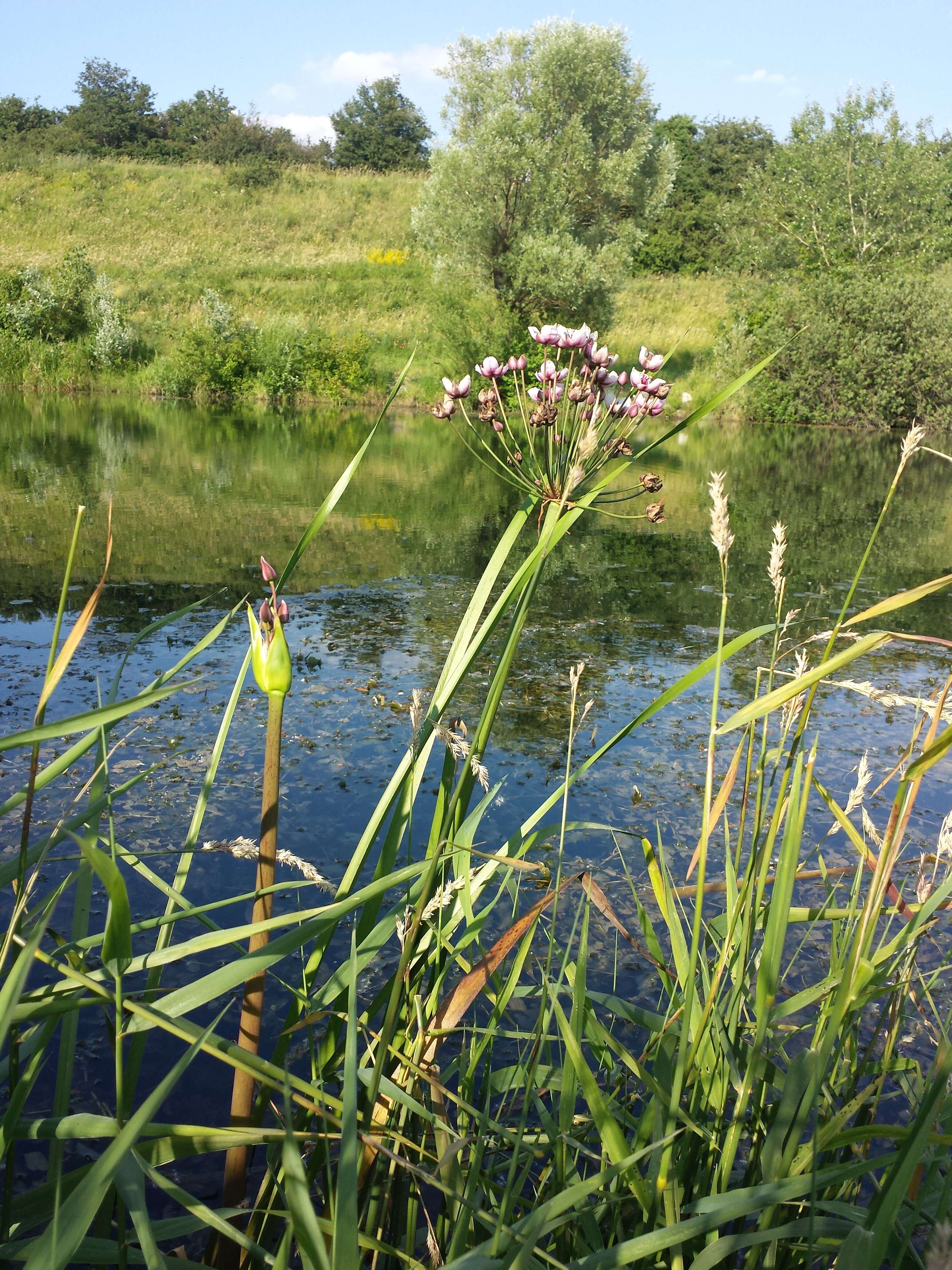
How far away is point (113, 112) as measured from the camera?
40.1m

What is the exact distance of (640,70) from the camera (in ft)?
77.6

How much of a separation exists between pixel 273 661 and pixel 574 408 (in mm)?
1754

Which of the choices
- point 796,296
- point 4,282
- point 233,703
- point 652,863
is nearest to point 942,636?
point 652,863

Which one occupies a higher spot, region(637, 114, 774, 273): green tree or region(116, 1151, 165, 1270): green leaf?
region(637, 114, 774, 273): green tree

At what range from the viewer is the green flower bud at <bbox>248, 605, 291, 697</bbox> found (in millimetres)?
1025

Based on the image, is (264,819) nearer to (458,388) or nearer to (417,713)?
(417,713)

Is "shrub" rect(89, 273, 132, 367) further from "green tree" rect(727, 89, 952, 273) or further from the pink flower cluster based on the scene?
the pink flower cluster

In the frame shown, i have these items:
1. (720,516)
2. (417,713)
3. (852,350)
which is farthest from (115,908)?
(852,350)

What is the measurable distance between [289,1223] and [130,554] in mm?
8190

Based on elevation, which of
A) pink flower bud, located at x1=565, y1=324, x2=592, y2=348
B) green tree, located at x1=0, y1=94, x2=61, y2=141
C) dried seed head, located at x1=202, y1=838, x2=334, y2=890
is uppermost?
green tree, located at x1=0, y1=94, x2=61, y2=141

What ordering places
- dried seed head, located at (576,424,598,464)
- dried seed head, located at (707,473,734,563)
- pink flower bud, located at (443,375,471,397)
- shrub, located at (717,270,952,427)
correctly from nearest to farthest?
dried seed head, located at (707,473,734,563) < dried seed head, located at (576,424,598,464) < pink flower bud, located at (443,375,471,397) < shrub, located at (717,270,952,427)

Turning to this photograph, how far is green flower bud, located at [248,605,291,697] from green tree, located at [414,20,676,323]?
22.4 metres

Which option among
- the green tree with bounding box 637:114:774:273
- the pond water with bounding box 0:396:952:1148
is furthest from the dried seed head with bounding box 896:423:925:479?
the green tree with bounding box 637:114:774:273

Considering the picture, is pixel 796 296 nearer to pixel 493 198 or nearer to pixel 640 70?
pixel 640 70
